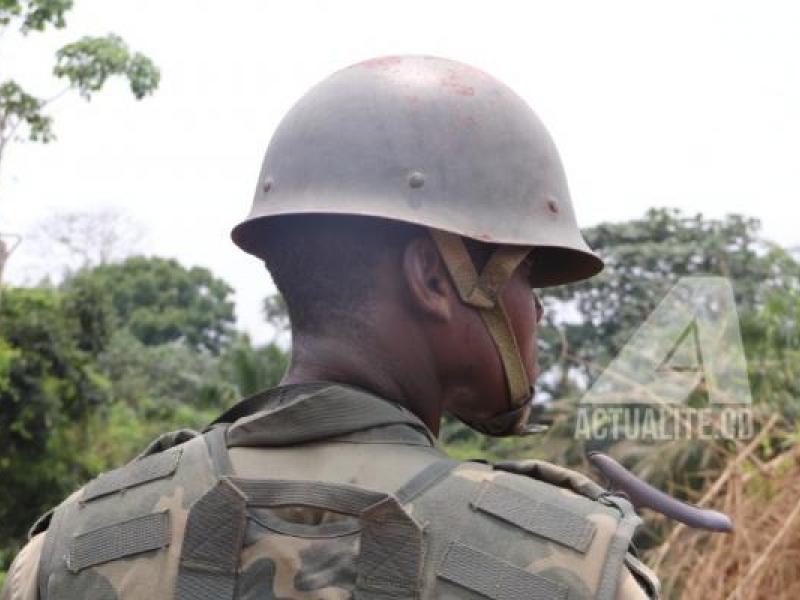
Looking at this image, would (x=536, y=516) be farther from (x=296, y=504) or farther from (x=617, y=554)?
(x=296, y=504)

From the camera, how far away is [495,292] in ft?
5.92

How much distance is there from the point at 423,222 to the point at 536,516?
432 millimetres

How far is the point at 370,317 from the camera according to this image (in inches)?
70.0

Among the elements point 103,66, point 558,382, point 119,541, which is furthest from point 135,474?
point 558,382

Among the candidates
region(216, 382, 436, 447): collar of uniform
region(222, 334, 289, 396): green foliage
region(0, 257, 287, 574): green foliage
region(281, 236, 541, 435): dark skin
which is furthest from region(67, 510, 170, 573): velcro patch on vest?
region(222, 334, 289, 396): green foliage

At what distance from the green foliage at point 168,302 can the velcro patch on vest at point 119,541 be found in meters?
40.3

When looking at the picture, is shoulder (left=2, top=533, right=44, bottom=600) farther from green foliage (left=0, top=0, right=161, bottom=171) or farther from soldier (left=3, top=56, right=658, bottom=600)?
green foliage (left=0, top=0, right=161, bottom=171)

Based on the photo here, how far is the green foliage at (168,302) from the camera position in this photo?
4212 centimetres

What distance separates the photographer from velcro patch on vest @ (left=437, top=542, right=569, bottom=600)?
1.55 meters

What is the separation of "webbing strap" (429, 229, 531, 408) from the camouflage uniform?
6.6 inches

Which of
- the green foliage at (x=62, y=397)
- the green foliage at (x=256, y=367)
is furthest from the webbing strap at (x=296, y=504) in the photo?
the green foliage at (x=256, y=367)

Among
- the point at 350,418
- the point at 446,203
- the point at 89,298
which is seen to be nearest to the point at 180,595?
the point at 350,418

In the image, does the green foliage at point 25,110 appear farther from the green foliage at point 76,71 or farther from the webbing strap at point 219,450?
the webbing strap at point 219,450

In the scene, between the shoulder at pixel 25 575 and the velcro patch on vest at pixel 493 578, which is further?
the shoulder at pixel 25 575
